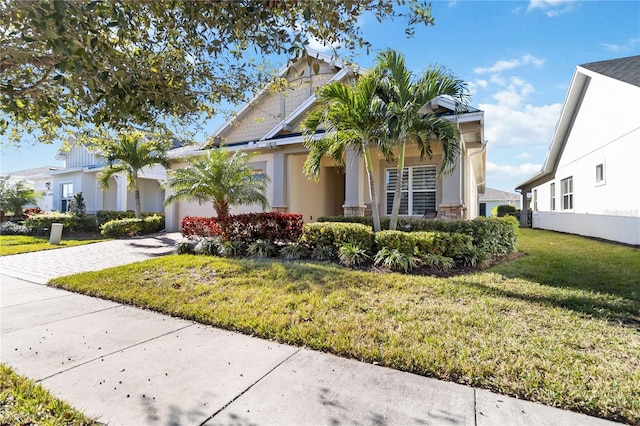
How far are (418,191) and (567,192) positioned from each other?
1021 centimetres

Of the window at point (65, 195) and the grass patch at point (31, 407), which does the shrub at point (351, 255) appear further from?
the window at point (65, 195)

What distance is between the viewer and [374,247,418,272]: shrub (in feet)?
23.1

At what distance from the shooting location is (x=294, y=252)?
871 cm

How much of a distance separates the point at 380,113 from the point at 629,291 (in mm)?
5791

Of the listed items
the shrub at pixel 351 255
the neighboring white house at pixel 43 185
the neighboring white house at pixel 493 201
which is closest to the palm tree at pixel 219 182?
the shrub at pixel 351 255

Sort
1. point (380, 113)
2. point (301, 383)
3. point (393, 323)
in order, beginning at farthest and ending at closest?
point (380, 113) → point (393, 323) → point (301, 383)

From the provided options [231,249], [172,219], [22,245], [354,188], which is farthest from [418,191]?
[22,245]

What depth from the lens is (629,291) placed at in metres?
5.73

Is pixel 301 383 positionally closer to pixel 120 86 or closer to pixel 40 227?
pixel 120 86

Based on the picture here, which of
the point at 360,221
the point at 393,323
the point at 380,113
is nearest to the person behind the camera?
the point at 393,323

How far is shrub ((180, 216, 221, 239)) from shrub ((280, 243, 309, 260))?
2420mm

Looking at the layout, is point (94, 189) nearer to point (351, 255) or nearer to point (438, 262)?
point (351, 255)

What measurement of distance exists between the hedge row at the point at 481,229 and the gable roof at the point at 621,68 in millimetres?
6851

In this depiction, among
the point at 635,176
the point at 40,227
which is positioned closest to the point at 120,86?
the point at 635,176
